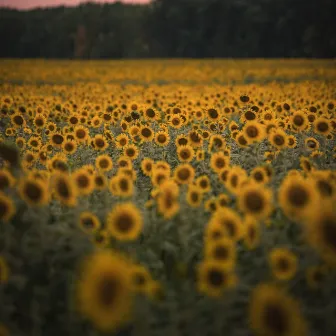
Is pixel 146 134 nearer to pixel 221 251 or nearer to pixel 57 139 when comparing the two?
pixel 57 139

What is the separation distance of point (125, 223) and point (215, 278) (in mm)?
784

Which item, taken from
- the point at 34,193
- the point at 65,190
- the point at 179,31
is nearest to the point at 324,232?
the point at 65,190

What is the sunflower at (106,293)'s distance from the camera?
202cm

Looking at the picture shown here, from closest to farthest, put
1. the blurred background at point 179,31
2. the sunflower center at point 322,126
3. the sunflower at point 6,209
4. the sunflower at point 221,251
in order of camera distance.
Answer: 1. the sunflower at point 221,251
2. the sunflower at point 6,209
3. the sunflower center at point 322,126
4. the blurred background at point 179,31

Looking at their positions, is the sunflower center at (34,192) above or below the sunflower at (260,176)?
below

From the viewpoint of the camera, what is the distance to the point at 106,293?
2053 mm

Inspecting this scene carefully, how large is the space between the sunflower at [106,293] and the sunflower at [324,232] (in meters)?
1.12

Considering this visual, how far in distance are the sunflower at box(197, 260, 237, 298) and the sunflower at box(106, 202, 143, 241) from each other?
2.02 ft

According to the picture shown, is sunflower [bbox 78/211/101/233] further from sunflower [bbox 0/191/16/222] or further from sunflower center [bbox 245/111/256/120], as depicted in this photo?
sunflower center [bbox 245/111/256/120]

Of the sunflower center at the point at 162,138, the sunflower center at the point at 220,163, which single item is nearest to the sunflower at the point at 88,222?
the sunflower center at the point at 220,163

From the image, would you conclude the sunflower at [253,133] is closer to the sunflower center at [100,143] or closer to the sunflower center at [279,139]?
the sunflower center at [279,139]

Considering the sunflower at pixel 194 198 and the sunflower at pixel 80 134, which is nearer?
the sunflower at pixel 194 198

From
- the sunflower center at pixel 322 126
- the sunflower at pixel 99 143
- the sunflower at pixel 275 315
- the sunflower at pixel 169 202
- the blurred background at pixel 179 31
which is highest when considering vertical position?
the blurred background at pixel 179 31

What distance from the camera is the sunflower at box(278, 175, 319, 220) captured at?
9.71ft
